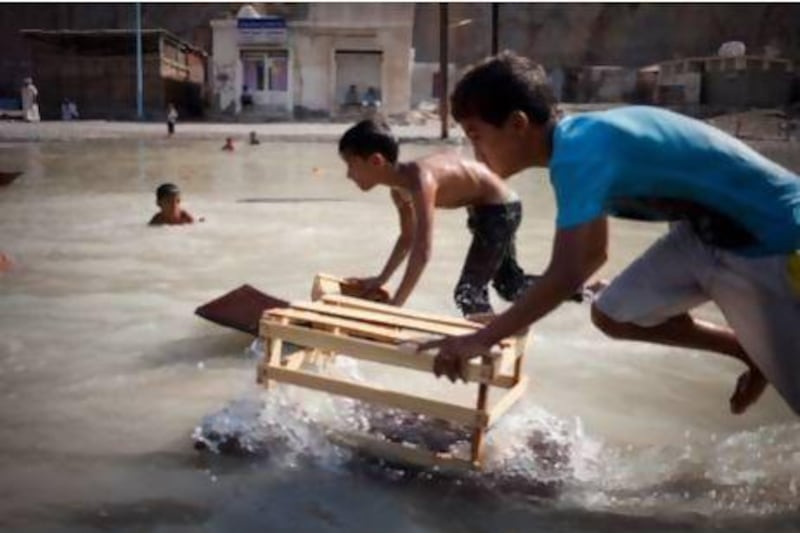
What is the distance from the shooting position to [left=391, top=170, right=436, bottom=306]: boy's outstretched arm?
402 centimetres

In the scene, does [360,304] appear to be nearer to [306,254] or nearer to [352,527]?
[352,527]

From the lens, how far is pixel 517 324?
8.13ft

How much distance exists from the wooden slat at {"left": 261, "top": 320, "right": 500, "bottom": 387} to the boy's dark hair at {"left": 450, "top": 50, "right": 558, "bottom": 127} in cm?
79

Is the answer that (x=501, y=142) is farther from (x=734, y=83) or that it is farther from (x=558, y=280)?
(x=734, y=83)

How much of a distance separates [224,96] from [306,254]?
90.1ft

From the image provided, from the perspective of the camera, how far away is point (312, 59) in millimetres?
33438

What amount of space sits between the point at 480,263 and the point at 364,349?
5.51ft

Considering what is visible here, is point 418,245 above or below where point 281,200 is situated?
above

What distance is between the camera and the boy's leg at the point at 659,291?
9.19ft

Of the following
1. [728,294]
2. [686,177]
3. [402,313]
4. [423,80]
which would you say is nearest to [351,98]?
[423,80]

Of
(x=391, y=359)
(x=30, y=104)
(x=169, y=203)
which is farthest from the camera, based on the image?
(x=30, y=104)

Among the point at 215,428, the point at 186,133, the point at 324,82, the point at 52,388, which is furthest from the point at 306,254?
the point at 324,82

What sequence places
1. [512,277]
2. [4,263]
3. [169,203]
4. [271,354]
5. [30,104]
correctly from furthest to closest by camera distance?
1. [30,104]
2. [169,203]
3. [4,263]
4. [512,277]
5. [271,354]

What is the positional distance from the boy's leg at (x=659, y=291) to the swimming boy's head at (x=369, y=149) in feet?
4.60
